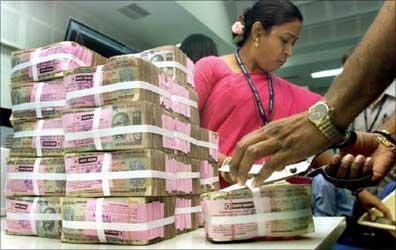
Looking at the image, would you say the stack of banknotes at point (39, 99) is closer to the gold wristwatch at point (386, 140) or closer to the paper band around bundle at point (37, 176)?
the paper band around bundle at point (37, 176)

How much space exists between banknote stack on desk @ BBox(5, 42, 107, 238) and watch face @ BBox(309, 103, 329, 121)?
1.81 feet

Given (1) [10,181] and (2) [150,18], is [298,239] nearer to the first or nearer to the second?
(1) [10,181]

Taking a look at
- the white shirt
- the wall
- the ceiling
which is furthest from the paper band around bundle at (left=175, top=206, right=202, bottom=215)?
the ceiling

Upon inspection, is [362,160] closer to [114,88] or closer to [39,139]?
[114,88]

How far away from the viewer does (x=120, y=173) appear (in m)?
0.79

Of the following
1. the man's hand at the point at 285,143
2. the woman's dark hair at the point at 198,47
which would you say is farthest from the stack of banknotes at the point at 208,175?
the woman's dark hair at the point at 198,47

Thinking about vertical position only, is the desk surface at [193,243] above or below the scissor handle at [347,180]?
below

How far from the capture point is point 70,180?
83cm

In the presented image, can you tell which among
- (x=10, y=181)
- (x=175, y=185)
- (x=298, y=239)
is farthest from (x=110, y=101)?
(x=298, y=239)

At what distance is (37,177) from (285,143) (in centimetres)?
58

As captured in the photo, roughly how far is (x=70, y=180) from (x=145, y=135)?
19cm

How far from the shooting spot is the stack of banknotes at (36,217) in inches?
34.7

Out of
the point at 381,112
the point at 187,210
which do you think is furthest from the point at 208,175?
the point at 381,112

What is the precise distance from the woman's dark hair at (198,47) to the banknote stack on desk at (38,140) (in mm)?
1025
